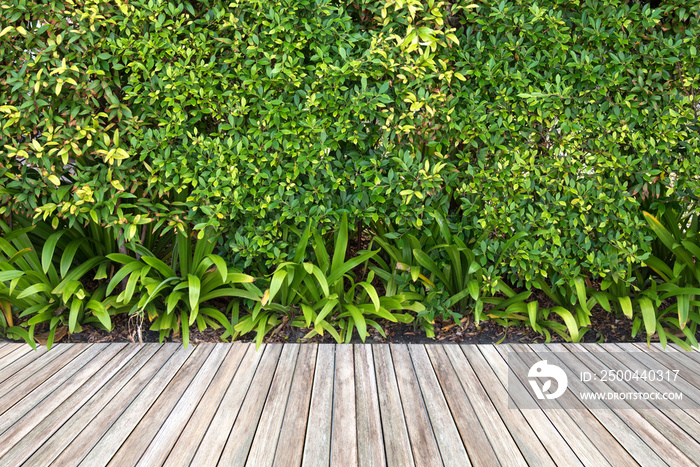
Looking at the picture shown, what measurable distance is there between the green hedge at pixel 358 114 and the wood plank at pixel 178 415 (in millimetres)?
730

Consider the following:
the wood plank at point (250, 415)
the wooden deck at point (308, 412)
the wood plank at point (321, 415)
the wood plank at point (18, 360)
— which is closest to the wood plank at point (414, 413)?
the wooden deck at point (308, 412)

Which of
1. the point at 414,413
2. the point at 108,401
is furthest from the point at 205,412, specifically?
the point at 414,413

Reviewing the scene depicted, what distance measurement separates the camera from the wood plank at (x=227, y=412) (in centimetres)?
155

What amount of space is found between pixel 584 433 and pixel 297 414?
121cm

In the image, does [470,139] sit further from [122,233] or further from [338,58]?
[122,233]

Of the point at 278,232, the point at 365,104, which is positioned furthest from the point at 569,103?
the point at 278,232

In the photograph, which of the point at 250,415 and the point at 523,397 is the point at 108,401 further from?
the point at 523,397

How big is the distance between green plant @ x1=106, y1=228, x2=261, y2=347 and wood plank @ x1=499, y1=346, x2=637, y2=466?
1.70 metres

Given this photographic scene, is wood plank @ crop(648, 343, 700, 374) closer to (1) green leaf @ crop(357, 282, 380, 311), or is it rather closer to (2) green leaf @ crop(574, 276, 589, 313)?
(2) green leaf @ crop(574, 276, 589, 313)

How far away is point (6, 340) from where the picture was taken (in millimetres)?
2486

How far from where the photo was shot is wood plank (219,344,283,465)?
5.07 feet

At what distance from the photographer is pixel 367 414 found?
5.83 ft

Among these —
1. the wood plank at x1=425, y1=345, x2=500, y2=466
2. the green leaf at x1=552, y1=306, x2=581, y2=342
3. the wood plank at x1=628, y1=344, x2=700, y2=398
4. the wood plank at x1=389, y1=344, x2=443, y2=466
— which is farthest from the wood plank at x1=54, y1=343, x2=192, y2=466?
the wood plank at x1=628, y1=344, x2=700, y2=398

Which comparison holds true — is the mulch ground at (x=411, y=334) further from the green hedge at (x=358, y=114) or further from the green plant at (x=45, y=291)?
the green hedge at (x=358, y=114)
